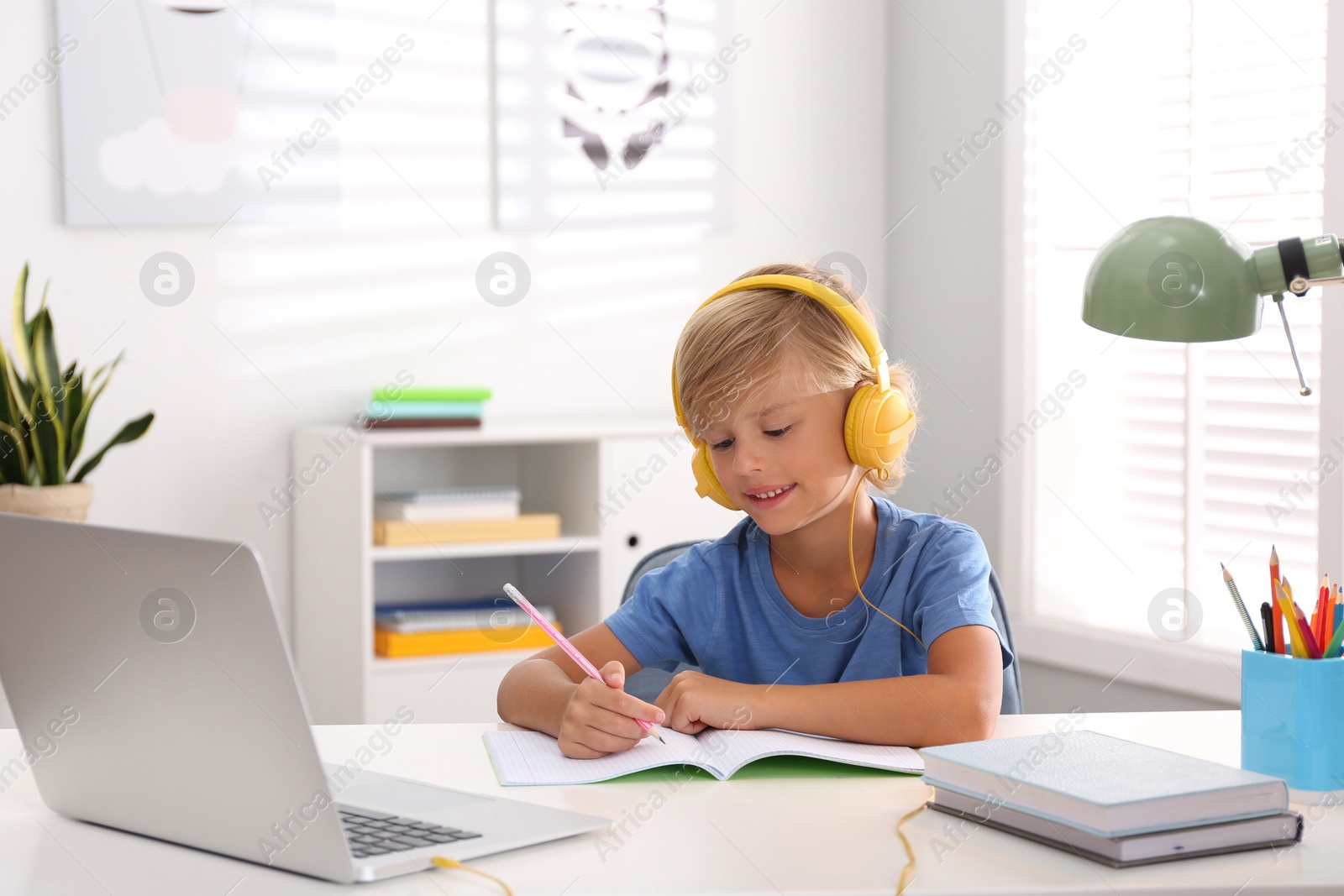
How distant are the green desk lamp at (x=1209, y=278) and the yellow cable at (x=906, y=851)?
436 mm

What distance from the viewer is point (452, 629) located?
2.87 metres

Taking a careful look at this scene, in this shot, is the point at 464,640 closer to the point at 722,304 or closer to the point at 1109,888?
the point at 722,304

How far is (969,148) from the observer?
3346mm

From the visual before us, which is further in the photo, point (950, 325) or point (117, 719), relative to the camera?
point (950, 325)

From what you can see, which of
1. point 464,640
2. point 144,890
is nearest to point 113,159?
point 464,640

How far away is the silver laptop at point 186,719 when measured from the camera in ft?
2.91

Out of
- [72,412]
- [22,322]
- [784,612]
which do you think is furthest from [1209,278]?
[22,322]

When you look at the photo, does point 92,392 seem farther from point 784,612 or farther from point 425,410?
point 784,612

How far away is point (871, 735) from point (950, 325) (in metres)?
2.30

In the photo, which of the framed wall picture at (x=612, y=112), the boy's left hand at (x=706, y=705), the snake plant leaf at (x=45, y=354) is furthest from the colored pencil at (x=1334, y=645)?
the framed wall picture at (x=612, y=112)

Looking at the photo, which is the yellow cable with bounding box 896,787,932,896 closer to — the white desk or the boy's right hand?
the white desk

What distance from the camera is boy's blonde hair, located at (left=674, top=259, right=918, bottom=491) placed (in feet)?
4.85

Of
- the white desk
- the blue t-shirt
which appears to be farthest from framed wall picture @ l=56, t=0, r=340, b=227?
the white desk

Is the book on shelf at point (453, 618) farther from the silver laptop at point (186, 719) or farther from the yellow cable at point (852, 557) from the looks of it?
the silver laptop at point (186, 719)
